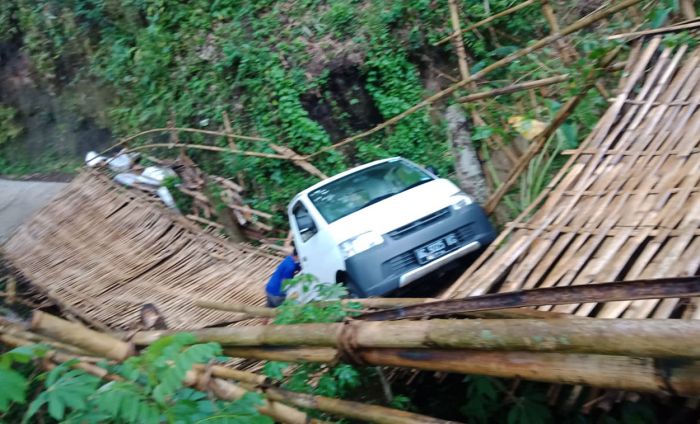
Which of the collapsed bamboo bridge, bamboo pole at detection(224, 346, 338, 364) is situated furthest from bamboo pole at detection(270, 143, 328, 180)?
bamboo pole at detection(224, 346, 338, 364)

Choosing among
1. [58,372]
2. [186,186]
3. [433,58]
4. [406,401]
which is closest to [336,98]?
[433,58]

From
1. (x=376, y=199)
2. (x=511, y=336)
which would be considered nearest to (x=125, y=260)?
(x=376, y=199)

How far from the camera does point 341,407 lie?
102 inches

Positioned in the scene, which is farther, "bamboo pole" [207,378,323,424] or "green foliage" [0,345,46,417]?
"bamboo pole" [207,378,323,424]

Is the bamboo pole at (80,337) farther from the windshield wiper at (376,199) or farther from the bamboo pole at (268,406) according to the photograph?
the windshield wiper at (376,199)

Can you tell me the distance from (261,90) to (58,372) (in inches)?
335

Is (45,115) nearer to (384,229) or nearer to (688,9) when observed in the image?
(384,229)

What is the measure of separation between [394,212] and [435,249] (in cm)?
54

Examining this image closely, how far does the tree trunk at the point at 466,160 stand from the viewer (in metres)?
7.32

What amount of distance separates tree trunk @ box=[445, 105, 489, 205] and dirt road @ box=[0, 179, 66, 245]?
6.77 m

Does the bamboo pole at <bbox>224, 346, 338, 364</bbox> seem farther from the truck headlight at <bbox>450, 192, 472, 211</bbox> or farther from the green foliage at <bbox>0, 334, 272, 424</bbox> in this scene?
the truck headlight at <bbox>450, 192, 472, 211</bbox>

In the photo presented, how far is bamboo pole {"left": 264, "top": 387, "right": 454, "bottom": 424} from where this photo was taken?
7.93ft

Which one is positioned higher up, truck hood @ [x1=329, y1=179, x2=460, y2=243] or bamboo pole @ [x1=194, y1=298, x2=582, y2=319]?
bamboo pole @ [x1=194, y1=298, x2=582, y2=319]

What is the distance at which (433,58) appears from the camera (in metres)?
10.2
